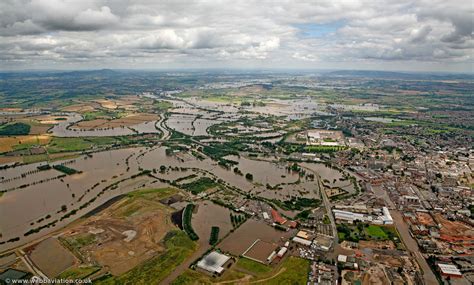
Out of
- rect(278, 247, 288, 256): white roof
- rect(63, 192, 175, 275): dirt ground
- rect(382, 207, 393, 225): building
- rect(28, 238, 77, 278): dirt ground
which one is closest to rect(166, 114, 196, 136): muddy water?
rect(63, 192, 175, 275): dirt ground

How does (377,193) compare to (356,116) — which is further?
(356,116)

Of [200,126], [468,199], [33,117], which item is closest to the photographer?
[468,199]

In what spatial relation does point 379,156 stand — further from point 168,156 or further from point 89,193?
point 89,193

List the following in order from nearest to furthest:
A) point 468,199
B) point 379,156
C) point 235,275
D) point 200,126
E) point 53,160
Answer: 1. point 235,275
2. point 468,199
3. point 53,160
4. point 379,156
5. point 200,126

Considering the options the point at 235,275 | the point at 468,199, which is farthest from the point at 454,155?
the point at 235,275

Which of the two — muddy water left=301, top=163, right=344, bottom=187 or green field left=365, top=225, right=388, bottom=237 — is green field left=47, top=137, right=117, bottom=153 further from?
green field left=365, top=225, right=388, bottom=237

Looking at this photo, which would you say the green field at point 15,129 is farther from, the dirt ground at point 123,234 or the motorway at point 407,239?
the motorway at point 407,239

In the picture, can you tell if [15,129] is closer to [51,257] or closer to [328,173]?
[51,257]

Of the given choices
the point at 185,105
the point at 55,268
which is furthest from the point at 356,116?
the point at 55,268
